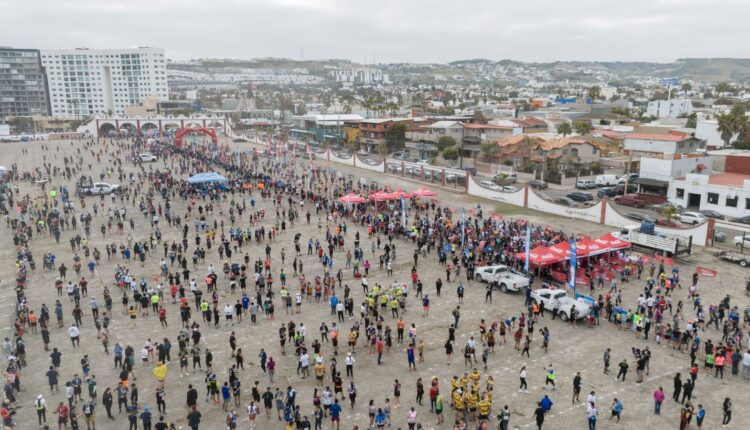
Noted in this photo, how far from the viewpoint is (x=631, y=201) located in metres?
A: 46.7

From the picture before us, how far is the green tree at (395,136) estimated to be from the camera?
8544 centimetres

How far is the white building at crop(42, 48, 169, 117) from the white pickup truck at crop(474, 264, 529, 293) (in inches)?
6488

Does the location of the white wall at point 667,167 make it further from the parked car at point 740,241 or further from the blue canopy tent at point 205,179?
the blue canopy tent at point 205,179

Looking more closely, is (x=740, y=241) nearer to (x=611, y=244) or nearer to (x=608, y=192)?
(x=611, y=244)

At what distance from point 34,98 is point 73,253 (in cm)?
15453

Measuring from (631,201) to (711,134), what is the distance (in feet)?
94.3

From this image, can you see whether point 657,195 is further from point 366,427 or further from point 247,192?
point 366,427

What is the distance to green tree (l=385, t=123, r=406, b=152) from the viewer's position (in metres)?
85.4

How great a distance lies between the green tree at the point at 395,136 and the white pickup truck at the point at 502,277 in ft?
195

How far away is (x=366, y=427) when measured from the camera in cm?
1567

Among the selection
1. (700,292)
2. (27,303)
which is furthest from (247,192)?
(700,292)

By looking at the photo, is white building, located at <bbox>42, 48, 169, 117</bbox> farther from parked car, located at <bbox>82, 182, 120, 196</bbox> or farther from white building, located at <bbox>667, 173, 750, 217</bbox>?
white building, located at <bbox>667, 173, 750, 217</bbox>

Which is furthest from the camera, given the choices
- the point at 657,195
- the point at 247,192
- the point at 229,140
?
the point at 229,140

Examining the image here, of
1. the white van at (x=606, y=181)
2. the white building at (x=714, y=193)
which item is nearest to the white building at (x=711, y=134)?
the white van at (x=606, y=181)
